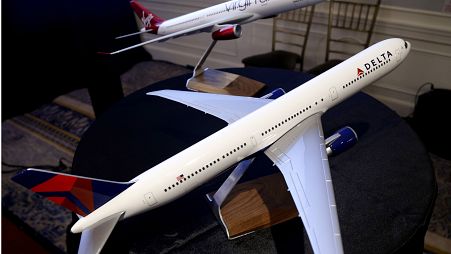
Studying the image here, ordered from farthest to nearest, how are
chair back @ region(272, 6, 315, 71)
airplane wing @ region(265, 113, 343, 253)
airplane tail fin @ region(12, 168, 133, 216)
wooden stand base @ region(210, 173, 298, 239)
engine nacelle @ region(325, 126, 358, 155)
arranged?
1. chair back @ region(272, 6, 315, 71)
2. engine nacelle @ region(325, 126, 358, 155)
3. wooden stand base @ region(210, 173, 298, 239)
4. airplane wing @ region(265, 113, 343, 253)
5. airplane tail fin @ region(12, 168, 133, 216)

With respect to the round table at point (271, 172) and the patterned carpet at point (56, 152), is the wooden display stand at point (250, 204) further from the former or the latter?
the patterned carpet at point (56, 152)

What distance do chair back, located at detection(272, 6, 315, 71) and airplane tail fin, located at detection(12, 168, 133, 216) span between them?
651 cm

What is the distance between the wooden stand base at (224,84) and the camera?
6148 mm

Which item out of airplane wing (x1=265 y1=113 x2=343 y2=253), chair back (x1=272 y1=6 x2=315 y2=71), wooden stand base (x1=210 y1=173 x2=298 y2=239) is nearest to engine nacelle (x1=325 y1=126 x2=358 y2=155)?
airplane wing (x1=265 y1=113 x2=343 y2=253)

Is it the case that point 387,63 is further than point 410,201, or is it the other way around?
point 387,63

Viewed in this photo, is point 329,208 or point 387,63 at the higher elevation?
point 387,63

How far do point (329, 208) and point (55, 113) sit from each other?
9.25 meters

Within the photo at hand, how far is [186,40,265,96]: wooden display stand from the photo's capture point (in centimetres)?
615

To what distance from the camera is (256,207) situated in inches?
168

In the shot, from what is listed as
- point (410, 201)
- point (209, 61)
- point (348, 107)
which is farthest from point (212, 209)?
point (209, 61)

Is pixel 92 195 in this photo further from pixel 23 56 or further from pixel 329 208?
pixel 23 56

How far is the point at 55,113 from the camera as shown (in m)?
10.7

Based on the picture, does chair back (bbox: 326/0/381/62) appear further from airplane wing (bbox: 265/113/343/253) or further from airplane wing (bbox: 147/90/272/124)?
airplane wing (bbox: 265/113/343/253)

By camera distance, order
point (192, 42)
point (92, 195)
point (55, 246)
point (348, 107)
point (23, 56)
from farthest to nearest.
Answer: point (192, 42) < point (23, 56) < point (55, 246) < point (348, 107) < point (92, 195)
